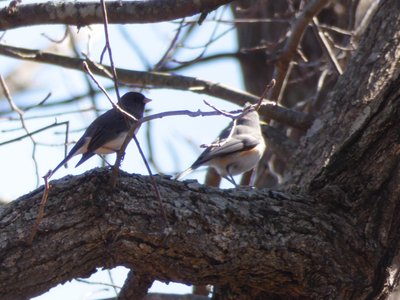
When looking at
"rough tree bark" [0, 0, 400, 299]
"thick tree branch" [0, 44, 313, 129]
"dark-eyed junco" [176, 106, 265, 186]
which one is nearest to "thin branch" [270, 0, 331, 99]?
"thick tree branch" [0, 44, 313, 129]

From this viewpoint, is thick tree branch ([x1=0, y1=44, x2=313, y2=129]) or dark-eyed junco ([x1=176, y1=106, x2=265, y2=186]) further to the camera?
dark-eyed junco ([x1=176, y1=106, x2=265, y2=186])

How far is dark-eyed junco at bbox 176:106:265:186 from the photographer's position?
499 centimetres

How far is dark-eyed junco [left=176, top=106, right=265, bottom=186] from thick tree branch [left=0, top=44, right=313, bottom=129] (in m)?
0.41

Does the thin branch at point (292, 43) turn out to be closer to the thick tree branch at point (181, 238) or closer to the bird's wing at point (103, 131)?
the bird's wing at point (103, 131)

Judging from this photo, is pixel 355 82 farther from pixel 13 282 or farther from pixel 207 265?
pixel 13 282

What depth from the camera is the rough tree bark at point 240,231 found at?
2600mm

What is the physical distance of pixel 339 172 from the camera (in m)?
3.16

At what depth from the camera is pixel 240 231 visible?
2.87 m

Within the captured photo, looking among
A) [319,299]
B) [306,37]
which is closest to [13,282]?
[319,299]

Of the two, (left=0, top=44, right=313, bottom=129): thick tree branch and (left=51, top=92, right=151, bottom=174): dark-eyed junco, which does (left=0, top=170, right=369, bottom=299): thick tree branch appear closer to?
(left=51, top=92, right=151, bottom=174): dark-eyed junco

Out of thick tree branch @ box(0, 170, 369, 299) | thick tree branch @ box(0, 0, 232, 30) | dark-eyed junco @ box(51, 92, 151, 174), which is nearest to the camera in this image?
thick tree branch @ box(0, 170, 369, 299)

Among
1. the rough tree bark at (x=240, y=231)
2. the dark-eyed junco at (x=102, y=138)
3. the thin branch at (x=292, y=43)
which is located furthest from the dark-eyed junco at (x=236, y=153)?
the rough tree bark at (x=240, y=231)

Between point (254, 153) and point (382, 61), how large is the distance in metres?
1.46

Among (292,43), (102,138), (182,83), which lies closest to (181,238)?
(102,138)
